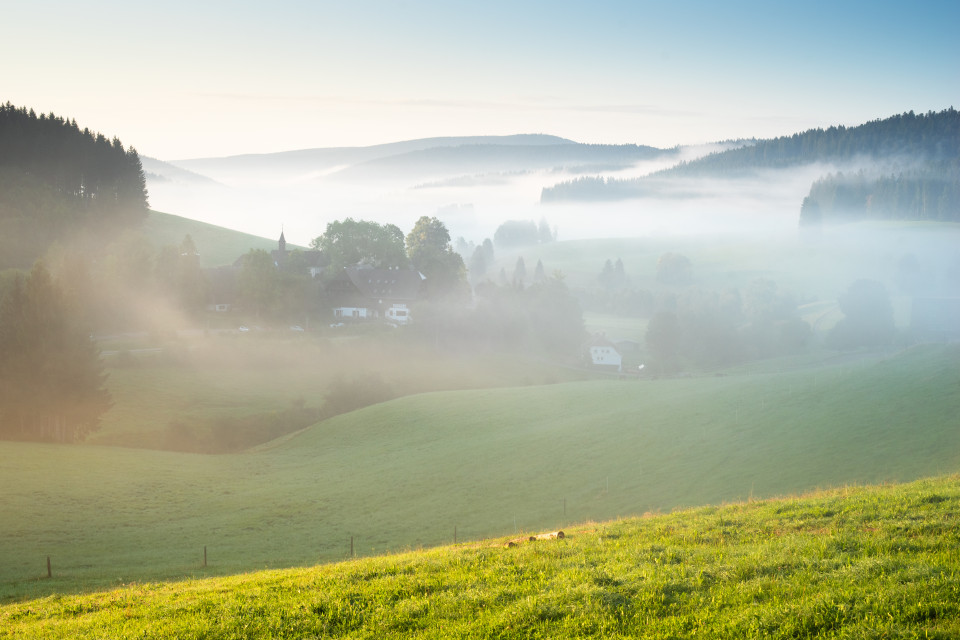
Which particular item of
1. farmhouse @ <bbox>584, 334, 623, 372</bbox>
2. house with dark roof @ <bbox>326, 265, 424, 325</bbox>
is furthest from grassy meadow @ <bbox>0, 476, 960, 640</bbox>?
farmhouse @ <bbox>584, 334, 623, 372</bbox>

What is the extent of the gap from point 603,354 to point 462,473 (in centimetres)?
6921

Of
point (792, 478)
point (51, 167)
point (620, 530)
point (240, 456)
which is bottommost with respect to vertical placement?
point (240, 456)

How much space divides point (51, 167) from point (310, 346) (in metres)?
62.2

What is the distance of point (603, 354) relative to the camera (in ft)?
344

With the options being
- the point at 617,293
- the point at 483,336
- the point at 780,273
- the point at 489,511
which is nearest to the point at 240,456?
the point at 489,511

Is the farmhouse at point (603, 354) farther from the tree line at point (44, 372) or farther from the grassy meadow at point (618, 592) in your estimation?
the grassy meadow at point (618, 592)

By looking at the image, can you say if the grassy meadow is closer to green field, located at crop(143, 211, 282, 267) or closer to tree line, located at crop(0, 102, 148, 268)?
tree line, located at crop(0, 102, 148, 268)

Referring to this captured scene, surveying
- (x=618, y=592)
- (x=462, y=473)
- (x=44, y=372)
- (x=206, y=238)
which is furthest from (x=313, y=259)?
(x=618, y=592)

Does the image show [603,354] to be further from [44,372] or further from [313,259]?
[44,372]

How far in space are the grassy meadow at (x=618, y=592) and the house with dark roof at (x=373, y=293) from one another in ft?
266

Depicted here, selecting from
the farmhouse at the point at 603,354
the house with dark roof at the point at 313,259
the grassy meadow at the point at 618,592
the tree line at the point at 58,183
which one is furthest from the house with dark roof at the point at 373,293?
the grassy meadow at the point at 618,592

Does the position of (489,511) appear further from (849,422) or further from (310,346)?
(310,346)

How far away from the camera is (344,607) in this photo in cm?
Result: 1155

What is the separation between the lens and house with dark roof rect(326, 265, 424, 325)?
97688mm
